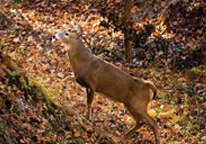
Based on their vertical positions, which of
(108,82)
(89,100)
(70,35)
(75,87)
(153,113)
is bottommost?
(153,113)

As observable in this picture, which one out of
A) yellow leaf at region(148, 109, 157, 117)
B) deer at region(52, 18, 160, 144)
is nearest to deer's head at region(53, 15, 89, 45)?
deer at region(52, 18, 160, 144)

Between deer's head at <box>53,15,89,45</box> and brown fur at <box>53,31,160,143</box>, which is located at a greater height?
deer's head at <box>53,15,89,45</box>

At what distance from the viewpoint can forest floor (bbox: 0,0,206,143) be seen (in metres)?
5.86

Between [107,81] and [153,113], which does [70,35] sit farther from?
[153,113]

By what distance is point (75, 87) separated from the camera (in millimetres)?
9656

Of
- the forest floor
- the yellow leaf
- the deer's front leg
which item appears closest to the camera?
the forest floor

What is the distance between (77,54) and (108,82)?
809 mm

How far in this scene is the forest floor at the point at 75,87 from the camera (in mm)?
5855

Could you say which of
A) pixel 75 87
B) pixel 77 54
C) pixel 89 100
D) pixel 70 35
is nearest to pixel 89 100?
pixel 89 100

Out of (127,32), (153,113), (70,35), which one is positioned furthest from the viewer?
(127,32)

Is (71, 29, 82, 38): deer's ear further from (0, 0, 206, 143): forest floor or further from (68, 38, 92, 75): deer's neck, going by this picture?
(0, 0, 206, 143): forest floor

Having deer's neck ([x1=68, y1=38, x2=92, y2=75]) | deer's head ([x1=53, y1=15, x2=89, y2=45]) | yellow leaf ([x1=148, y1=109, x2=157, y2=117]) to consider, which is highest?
deer's head ([x1=53, y1=15, x2=89, y2=45])

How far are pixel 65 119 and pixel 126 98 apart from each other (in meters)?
1.64

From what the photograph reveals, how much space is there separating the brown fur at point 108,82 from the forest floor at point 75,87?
1.86 feet
